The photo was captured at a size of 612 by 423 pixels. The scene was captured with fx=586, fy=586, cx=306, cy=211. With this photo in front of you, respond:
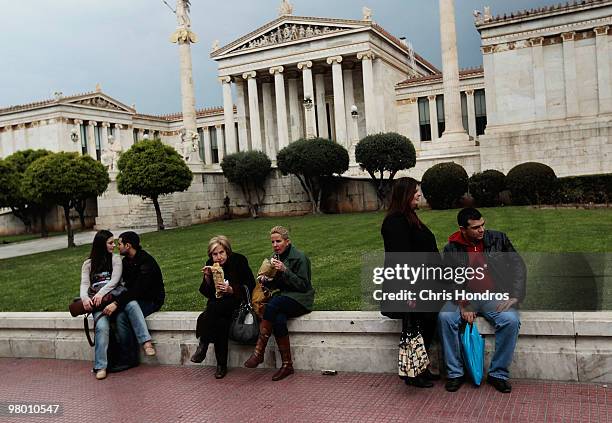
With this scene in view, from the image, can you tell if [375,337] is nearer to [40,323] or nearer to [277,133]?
[40,323]

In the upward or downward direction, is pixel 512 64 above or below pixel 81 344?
above

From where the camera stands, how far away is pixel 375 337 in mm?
6227

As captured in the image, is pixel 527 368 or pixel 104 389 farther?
pixel 104 389

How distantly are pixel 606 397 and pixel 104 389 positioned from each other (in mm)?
4990

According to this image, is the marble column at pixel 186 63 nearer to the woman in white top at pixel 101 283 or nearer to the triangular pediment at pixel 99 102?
the triangular pediment at pixel 99 102

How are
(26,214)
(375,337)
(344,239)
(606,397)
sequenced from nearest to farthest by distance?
(606,397) → (375,337) → (344,239) → (26,214)

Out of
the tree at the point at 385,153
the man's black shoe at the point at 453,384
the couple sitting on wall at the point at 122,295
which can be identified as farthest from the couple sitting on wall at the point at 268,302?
the tree at the point at 385,153

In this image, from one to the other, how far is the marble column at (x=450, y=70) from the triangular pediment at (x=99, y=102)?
34996 millimetres

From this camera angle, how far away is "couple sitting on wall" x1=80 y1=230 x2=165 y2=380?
23.2ft

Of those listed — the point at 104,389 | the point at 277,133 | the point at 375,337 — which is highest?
the point at 277,133

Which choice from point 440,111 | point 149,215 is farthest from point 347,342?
point 440,111

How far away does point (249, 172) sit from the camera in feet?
106

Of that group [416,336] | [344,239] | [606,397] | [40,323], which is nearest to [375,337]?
[416,336]

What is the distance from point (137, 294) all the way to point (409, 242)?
3.58m
